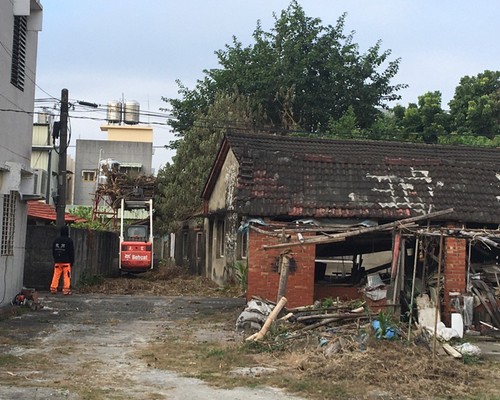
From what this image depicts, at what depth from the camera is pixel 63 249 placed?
18844mm

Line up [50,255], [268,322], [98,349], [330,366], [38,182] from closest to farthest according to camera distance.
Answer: [330,366] → [98,349] → [268,322] → [38,182] → [50,255]

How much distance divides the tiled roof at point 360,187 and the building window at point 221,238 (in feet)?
21.7

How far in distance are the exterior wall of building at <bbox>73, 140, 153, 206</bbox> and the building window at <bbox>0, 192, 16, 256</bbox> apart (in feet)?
95.7

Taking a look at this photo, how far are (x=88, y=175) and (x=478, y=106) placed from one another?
2587 cm

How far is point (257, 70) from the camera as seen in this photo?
126 ft

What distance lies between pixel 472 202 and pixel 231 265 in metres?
8.67

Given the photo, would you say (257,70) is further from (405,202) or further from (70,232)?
(405,202)

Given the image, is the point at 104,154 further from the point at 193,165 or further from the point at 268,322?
the point at 268,322

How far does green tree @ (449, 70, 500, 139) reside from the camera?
1313 inches

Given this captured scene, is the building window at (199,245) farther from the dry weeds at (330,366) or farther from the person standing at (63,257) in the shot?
the dry weeds at (330,366)

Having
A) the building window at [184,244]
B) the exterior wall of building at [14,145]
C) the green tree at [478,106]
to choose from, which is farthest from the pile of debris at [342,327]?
the green tree at [478,106]

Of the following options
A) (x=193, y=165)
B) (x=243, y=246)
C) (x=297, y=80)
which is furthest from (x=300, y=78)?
(x=243, y=246)

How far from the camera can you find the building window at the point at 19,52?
16281mm

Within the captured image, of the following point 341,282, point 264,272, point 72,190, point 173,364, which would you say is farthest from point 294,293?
point 72,190
